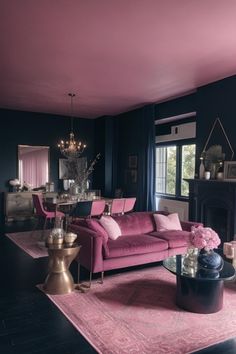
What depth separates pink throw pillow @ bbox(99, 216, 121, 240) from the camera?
14.6 feet

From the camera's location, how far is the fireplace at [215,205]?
5.21 meters

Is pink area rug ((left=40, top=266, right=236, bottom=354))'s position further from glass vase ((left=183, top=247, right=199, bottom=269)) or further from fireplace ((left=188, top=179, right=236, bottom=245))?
fireplace ((left=188, top=179, right=236, bottom=245))

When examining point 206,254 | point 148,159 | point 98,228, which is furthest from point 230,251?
point 148,159

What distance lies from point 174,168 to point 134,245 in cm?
405

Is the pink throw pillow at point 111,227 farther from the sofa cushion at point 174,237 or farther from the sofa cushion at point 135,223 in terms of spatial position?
the sofa cushion at point 174,237

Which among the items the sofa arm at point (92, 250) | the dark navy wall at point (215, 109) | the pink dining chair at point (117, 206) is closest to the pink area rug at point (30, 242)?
the sofa arm at point (92, 250)

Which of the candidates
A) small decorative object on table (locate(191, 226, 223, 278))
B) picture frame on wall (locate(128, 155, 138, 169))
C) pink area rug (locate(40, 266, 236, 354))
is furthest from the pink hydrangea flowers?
picture frame on wall (locate(128, 155, 138, 169))

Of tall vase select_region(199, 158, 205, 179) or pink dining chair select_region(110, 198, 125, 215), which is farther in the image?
pink dining chair select_region(110, 198, 125, 215)

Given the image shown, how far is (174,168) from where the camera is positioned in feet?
25.9

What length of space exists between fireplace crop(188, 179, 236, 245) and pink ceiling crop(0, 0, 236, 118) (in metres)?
2.01

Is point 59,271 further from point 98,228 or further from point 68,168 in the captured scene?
point 68,168

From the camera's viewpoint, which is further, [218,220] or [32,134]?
[32,134]

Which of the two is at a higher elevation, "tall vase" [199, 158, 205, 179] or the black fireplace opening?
"tall vase" [199, 158, 205, 179]

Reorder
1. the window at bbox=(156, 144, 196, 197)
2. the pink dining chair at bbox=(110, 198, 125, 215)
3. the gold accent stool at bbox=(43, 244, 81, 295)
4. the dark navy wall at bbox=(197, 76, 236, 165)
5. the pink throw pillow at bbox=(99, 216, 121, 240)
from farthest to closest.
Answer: the window at bbox=(156, 144, 196, 197) < the pink dining chair at bbox=(110, 198, 125, 215) < the dark navy wall at bbox=(197, 76, 236, 165) < the pink throw pillow at bbox=(99, 216, 121, 240) < the gold accent stool at bbox=(43, 244, 81, 295)
